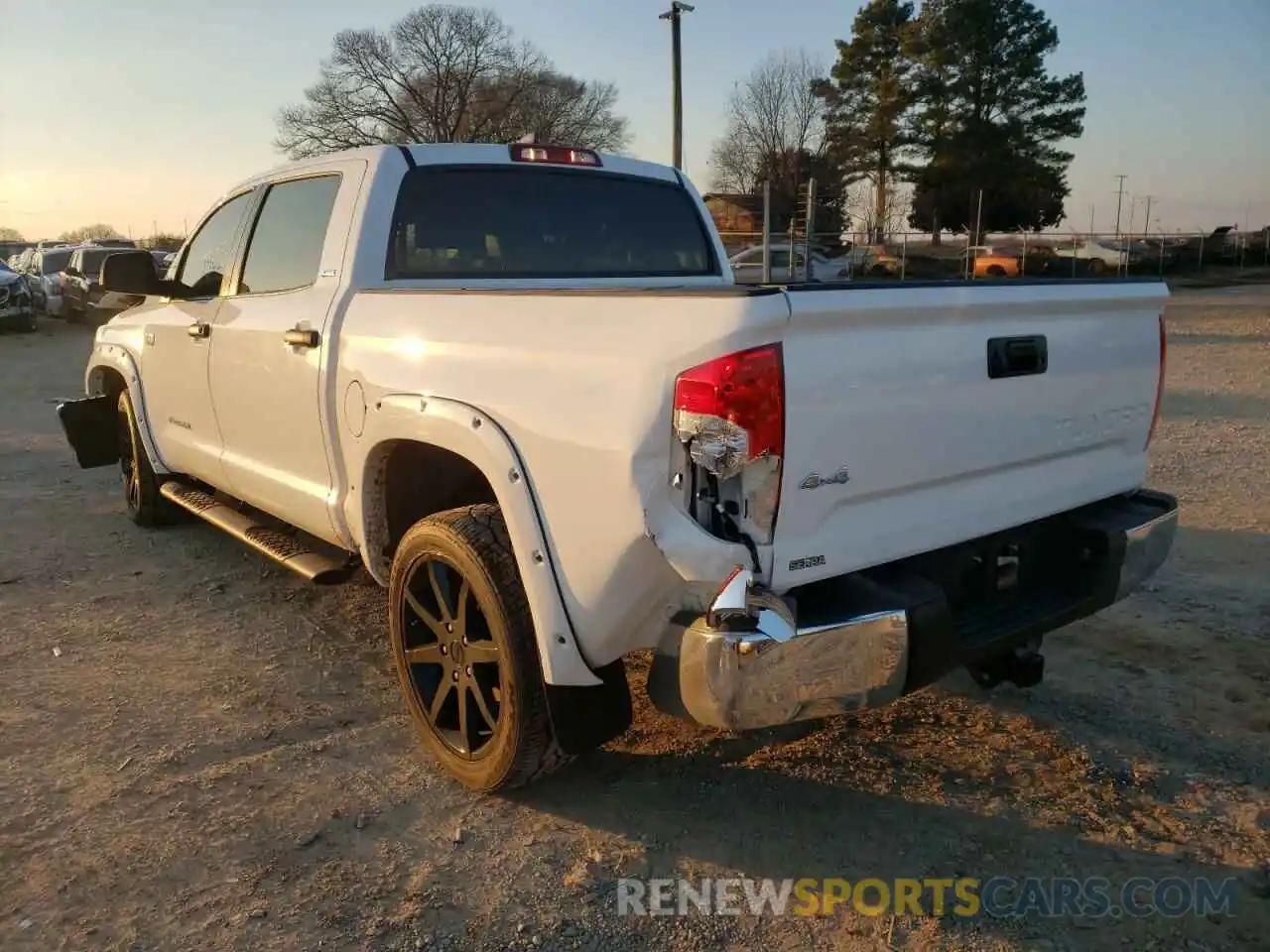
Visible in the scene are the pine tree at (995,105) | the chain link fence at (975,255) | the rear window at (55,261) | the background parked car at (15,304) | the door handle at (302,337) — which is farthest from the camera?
the pine tree at (995,105)

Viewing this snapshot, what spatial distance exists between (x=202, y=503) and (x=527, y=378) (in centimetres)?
316

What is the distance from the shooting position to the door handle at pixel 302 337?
3.65 metres

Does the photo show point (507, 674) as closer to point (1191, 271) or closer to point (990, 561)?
point (990, 561)

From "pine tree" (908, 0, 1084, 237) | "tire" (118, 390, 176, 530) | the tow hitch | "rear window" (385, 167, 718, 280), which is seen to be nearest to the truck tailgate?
Answer: the tow hitch

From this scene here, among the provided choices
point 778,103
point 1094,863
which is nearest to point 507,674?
point 1094,863

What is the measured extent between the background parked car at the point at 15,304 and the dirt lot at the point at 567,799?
733 inches

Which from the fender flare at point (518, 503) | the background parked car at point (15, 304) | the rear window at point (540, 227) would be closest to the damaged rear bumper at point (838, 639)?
the fender flare at point (518, 503)

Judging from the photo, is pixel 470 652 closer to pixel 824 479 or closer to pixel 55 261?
pixel 824 479

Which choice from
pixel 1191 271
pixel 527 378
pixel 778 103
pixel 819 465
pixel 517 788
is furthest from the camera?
pixel 778 103

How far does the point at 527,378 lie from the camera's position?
2705mm

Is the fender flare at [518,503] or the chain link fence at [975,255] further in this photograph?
the chain link fence at [975,255]

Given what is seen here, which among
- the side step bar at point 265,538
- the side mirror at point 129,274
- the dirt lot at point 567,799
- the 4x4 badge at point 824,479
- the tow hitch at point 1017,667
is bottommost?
the dirt lot at point 567,799

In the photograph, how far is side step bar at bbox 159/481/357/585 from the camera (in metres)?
3.94

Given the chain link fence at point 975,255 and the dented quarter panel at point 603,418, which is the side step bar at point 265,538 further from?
the chain link fence at point 975,255
